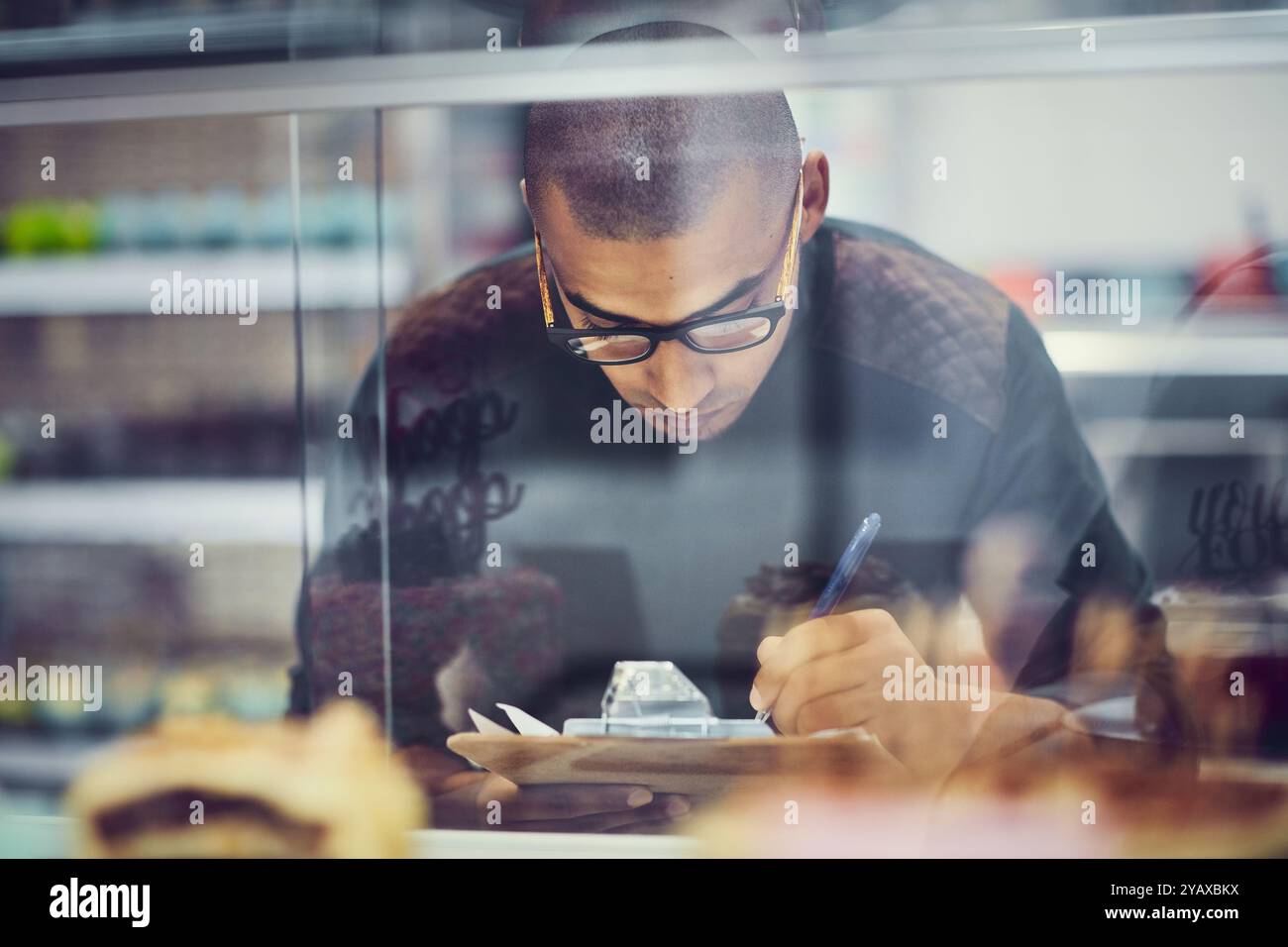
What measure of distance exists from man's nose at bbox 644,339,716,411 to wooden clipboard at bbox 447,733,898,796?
522 mm

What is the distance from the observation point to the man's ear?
1463 millimetres

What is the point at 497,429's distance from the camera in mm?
1548

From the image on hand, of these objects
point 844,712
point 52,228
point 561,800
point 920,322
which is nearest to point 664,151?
point 920,322

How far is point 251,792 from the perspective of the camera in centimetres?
163

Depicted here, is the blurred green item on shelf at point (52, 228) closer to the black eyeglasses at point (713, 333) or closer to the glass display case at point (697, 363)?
the glass display case at point (697, 363)

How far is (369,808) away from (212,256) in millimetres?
964

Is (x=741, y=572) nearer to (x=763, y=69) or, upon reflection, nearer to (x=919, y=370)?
(x=919, y=370)

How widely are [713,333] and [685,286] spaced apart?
82mm

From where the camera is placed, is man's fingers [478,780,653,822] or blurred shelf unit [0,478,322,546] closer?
man's fingers [478,780,653,822]

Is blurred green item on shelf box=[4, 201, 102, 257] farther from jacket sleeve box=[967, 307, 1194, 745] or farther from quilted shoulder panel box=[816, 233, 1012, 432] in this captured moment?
jacket sleeve box=[967, 307, 1194, 745]
